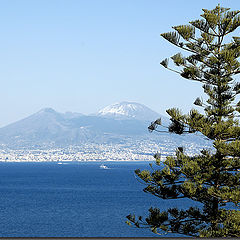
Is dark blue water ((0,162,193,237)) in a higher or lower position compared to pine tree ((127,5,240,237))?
lower

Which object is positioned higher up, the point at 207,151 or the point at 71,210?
the point at 207,151

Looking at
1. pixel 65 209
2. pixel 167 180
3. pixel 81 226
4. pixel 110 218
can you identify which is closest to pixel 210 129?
pixel 167 180

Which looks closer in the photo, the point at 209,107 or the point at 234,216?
the point at 234,216

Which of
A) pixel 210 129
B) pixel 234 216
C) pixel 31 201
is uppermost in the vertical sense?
pixel 210 129

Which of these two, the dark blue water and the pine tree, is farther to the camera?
the dark blue water

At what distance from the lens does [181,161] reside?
497 inches

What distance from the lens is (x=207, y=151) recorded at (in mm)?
13148

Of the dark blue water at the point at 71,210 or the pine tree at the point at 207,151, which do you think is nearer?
the pine tree at the point at 207,151

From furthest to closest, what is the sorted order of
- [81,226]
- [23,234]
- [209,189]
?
[81,226] → [23,234] → [209,189]

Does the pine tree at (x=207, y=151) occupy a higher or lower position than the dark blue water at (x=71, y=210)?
higher

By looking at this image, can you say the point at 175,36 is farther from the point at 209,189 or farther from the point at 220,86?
the point at 209,189

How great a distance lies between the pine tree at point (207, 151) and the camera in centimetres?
1204

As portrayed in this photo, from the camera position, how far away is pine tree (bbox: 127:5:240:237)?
12.0m

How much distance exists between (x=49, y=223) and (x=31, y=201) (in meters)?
19.2
